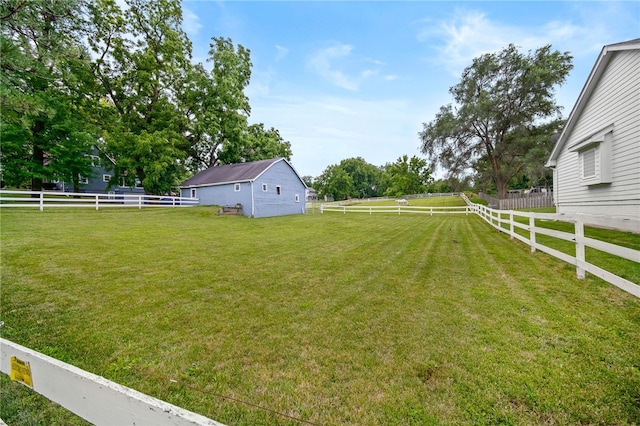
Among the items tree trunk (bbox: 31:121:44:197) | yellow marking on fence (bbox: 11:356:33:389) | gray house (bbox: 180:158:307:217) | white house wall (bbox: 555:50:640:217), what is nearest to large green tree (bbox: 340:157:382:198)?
gray house (bbox: 180:158:307:217)

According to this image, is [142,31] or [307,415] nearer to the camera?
[307,415]

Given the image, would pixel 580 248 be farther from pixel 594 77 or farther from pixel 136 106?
pixel 136 106

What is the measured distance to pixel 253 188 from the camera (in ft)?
62.5

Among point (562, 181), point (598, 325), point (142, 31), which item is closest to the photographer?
point (598, 325)

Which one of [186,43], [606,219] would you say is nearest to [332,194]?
[186,43]

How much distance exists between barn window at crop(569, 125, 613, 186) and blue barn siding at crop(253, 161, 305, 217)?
17.0 meters

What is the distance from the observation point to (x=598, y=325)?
9.52 ft

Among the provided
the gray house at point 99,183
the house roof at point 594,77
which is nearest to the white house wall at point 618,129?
the house roof at point 594,77

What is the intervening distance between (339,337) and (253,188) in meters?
17.2

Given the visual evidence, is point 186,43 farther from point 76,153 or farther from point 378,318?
point 378,318

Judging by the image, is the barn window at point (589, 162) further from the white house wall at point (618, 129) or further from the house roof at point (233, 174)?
the house roof at point (233, 174)

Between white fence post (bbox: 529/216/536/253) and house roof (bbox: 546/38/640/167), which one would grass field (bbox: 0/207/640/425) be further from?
house roof (bbox: 546/38/640/167)

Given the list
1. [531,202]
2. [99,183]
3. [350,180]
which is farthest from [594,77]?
[350,180]

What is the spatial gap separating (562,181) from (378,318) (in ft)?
44.2
